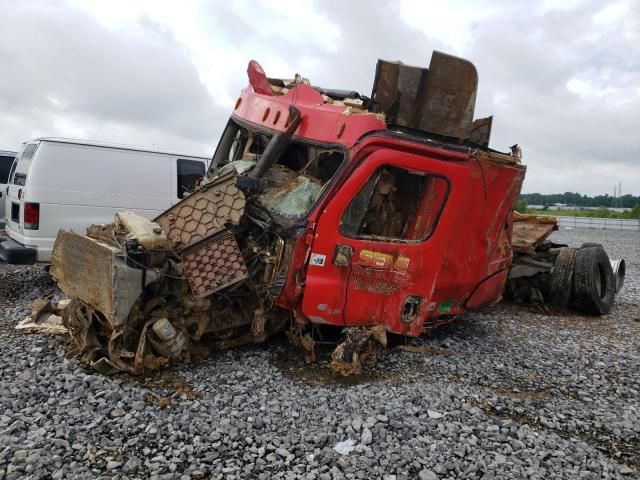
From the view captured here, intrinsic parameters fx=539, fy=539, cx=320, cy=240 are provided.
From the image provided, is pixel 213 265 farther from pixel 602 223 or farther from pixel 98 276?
pixel 602 223

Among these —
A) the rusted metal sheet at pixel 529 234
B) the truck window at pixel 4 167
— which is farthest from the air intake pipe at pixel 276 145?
Result: the truck window at pixel 4 167

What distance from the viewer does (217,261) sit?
4.54 m

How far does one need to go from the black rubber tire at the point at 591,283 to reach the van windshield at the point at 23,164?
7578 millimetres

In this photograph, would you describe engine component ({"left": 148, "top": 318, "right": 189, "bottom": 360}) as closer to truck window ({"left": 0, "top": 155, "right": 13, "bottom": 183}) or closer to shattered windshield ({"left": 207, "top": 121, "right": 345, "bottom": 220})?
shattered windshield ({"left": 207, "top": 121, "right": 345, "bottom": 220})

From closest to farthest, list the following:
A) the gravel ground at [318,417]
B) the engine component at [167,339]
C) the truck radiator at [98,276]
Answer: the gravel ground at [318,417] < the truck radiator at [98,276] < the engine component at [167,339]

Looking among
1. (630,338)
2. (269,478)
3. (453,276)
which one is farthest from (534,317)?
(269,478)

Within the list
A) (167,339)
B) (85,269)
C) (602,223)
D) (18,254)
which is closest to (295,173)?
(167,339)

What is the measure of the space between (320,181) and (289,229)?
64cm

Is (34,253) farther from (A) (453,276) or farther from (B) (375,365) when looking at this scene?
(A) (453,276)

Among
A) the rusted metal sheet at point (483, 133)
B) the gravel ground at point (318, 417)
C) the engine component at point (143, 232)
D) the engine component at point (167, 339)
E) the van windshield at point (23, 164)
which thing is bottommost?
the gravel ground at point (318, 417)

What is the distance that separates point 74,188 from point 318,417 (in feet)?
16.3

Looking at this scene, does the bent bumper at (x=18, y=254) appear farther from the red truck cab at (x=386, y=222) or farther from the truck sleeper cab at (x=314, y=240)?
the red truck cab at (x=386, y=222)

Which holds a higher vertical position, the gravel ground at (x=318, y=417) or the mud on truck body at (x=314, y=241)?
the mud on truck body at (x=314, y=241)

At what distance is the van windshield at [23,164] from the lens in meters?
7.07
